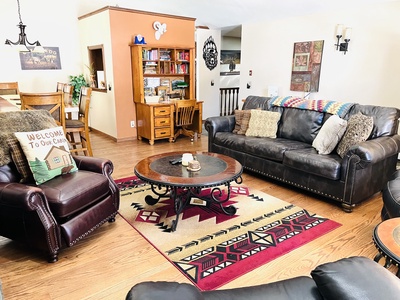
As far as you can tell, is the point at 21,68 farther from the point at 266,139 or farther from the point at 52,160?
the point at 266,139

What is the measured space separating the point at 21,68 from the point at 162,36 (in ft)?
9.61

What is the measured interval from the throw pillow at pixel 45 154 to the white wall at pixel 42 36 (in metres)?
4.44

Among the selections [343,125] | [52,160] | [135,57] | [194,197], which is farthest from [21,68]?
[343,125]

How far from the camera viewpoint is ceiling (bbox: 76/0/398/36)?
16.3 feet

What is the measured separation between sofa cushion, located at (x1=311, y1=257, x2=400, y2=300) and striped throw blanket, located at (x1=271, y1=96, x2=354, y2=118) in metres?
2.74

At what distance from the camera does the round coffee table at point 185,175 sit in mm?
2406

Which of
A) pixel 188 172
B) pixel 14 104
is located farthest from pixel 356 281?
pixel 14 104

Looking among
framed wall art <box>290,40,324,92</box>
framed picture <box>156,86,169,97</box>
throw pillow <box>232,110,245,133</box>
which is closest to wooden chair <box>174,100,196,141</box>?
framed picture <box>156,86,169,97</box>

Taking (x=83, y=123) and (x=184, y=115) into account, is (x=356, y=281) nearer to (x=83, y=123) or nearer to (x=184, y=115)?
(x=83, y=123)

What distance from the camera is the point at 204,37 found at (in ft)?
24.4

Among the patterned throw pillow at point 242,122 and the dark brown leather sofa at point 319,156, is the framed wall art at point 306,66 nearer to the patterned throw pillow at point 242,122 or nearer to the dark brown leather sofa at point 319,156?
the dark brown leather sofa at point 319,156

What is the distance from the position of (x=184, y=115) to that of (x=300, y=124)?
2.52m

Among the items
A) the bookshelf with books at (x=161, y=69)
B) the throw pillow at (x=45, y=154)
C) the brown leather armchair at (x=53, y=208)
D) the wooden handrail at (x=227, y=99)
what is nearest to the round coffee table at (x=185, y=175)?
the brown leather armchair at (x=53, y=208)

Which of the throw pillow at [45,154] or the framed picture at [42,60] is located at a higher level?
the framed picture at [42,60]
